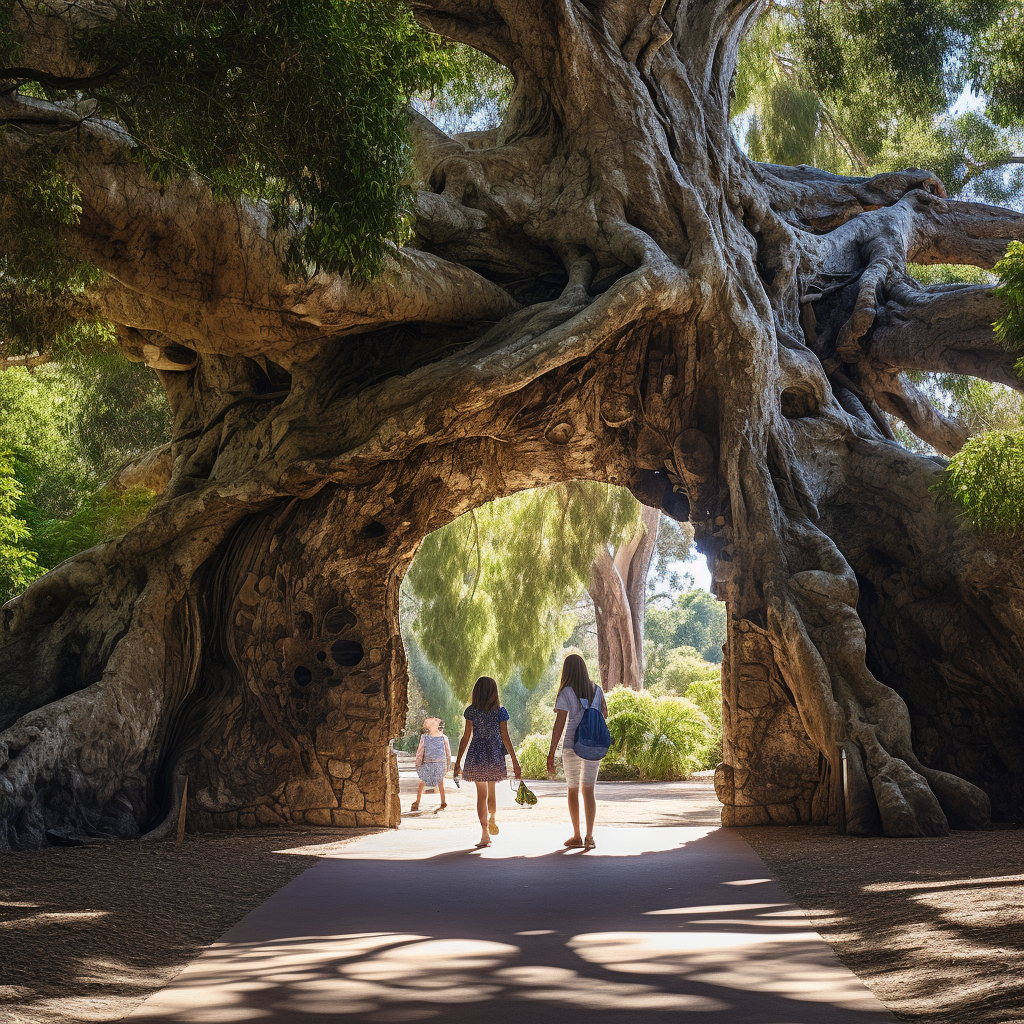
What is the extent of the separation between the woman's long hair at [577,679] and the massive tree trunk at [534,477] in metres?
2.02

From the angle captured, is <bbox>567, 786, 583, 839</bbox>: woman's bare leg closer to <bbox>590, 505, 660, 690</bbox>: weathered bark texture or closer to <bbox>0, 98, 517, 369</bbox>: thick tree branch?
<bbox>0, 98, 517, 369</bbox>: thick tree branch

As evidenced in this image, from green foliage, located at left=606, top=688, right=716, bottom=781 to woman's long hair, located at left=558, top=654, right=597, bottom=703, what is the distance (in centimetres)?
1011

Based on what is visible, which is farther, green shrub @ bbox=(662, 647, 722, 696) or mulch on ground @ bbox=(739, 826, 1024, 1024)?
green shrub @ bbox=(662, 647, 722, 696)

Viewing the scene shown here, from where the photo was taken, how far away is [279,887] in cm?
552

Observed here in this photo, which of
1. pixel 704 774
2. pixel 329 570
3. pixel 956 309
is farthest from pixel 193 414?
pixel 704 774

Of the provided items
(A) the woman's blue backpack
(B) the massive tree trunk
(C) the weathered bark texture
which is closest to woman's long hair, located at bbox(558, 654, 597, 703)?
(A) the woman's blue backpack

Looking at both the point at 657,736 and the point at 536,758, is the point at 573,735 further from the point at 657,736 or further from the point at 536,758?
the point at 536,758

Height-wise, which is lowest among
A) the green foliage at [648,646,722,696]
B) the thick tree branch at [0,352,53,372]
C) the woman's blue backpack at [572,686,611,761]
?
the woman's blue backpack at [572,686,611,761]

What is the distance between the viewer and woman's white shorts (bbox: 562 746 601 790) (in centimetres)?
707

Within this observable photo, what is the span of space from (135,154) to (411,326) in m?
4.39

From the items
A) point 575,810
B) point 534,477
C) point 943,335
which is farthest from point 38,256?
point 943,335

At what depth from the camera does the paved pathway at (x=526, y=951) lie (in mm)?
3080

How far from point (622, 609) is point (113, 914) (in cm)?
1992

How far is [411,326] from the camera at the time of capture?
9430 millimetres
